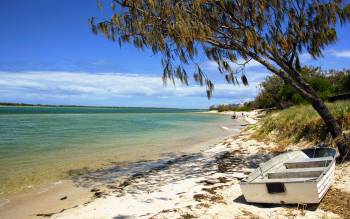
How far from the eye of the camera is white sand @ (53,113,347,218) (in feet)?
20.4

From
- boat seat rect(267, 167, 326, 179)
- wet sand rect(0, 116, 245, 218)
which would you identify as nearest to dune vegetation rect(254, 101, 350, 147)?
boat seat rect(267, 167, 326, 179)

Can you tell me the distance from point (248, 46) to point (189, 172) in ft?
13.0

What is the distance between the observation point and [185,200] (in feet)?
23.6

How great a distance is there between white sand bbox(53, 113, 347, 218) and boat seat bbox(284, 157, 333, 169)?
1.32 metres

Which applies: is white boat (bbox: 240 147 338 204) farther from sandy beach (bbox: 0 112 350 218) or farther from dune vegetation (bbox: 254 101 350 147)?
dune vegetation (bbox: 254 101 350 147)

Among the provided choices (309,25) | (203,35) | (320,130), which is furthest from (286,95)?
(203,35)

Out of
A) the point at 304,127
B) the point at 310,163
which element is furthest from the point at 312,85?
the point at 310,163

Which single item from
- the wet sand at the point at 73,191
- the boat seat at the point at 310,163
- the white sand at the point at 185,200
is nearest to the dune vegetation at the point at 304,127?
Answer: the white sand at the point at 185,200

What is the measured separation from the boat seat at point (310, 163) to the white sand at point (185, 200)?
1321 mm

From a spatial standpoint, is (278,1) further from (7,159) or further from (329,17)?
(7,159)

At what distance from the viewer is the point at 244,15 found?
8961 mm

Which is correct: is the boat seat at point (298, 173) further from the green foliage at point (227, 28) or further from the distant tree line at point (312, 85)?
the distant tree line at point (312, 85)

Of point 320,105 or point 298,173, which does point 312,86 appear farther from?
point 298,173

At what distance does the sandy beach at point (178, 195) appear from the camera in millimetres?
6254
